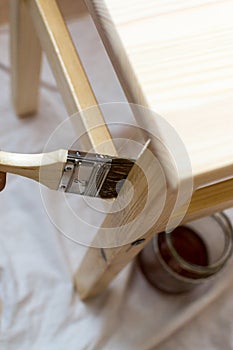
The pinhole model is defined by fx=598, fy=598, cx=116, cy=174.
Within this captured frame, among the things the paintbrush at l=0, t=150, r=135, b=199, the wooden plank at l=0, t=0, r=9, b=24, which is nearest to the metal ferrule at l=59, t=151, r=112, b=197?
the paintbrush at l=0, t=150, r=135, b=199

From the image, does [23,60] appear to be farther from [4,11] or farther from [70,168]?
[70,168]

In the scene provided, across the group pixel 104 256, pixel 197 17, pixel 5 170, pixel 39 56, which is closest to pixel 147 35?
pixel 197 17

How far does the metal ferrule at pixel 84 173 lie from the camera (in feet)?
1.43

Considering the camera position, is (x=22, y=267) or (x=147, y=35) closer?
(x=147, y=35)

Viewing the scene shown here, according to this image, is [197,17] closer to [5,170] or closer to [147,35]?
[147,35]

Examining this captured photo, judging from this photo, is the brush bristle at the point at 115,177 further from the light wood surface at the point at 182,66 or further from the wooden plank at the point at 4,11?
the wooden plank at the point at 4,11

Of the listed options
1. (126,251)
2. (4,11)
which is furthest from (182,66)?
(4,11)

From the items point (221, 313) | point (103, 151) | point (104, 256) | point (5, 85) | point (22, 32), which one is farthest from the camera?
point (5, 85)

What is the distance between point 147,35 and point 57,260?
0.47m

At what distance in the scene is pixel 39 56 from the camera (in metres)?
0.77

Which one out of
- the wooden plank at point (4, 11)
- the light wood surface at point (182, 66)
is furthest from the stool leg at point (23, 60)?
the light wood surface at point (182, 66)

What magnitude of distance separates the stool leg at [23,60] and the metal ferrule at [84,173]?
0.28 m

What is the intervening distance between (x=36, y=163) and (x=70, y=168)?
3cm

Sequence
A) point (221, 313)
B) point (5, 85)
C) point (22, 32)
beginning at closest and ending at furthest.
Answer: point (22, 32), point (221, 313), point (5, 85)
